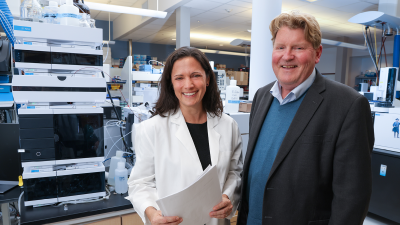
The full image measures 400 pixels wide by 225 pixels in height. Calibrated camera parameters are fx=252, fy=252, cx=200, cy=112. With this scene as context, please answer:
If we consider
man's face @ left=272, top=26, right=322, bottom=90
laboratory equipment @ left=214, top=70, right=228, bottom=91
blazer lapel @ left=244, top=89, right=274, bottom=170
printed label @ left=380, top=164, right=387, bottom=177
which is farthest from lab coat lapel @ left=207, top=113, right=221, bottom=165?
laboratory equipment @ left=214, top=70, right=228, bottom=91

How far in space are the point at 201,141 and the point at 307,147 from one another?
44cm

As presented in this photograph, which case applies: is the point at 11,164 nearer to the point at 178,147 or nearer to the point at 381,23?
the point at 178,147

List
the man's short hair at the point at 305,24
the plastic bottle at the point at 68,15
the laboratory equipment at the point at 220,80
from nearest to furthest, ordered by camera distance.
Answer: the man's short hair at the point at 305,24 → the plastic bottle at the point at 68,15 → the laboratory equipment at the point at 220,80

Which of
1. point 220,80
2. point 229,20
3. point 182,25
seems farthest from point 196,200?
point 229,20

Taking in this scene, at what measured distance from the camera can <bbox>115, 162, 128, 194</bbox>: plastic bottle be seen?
1468 millimetres

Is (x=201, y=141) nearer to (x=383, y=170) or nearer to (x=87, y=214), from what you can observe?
(x=87, y=214)

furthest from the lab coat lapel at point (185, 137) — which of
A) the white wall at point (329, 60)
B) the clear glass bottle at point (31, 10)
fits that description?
the white wall at point (329, 60)

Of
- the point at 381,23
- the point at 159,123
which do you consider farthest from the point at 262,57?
the point at 381,23

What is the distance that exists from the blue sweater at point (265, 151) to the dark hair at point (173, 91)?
0.25 m

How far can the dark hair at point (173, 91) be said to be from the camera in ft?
3.51

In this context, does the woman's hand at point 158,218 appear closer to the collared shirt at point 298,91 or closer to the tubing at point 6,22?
the collared shirt at point 298,91

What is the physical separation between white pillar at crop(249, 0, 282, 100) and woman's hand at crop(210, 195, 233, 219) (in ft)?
5.46

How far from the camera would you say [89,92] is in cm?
136

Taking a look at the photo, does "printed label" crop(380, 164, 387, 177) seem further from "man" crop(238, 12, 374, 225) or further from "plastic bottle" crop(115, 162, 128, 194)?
"plastic bottle" crop(115, 162, 128, 194)
